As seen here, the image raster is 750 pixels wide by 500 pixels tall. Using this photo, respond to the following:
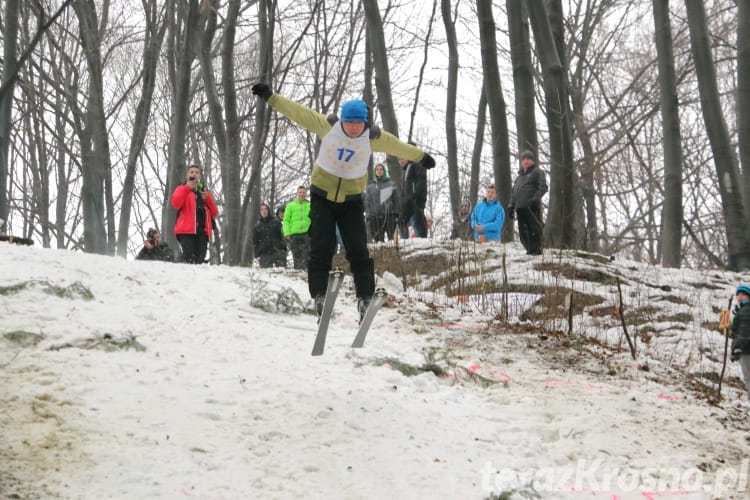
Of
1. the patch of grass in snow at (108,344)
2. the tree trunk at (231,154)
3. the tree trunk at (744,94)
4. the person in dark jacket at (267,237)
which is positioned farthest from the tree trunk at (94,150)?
the tree trunk at (744,94)

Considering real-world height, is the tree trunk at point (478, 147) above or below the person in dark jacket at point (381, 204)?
above

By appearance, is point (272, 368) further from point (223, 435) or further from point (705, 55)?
point (705, 55)

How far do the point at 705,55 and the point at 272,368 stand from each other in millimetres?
10150

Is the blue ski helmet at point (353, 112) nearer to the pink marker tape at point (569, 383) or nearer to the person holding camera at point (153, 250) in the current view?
the pink marker tape at point (569, 383)

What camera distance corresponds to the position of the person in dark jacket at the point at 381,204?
1102cm

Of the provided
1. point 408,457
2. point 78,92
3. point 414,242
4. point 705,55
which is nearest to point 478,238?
point 414,242

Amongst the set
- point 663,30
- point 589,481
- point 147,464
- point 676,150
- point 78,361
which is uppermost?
point 663,30

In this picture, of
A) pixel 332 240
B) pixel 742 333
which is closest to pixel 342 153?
pixel 332 240

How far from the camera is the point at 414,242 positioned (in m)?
10.2

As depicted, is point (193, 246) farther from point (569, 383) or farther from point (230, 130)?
point (569, 383)

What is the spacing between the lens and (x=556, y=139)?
9.98m

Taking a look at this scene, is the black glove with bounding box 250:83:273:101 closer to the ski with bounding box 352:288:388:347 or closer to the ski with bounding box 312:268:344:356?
the ski with bounding box 312:268:344:356

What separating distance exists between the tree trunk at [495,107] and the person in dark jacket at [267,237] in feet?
13.3

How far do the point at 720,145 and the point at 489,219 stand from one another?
13.3ft
